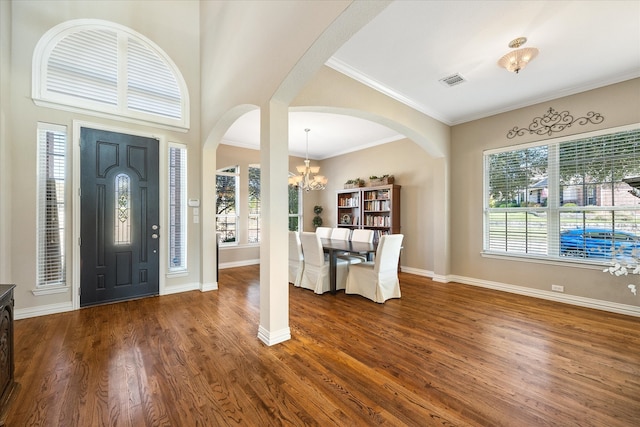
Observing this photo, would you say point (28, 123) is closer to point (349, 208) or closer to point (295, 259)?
point (295, 259)

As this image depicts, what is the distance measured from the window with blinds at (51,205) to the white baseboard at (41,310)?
260mm

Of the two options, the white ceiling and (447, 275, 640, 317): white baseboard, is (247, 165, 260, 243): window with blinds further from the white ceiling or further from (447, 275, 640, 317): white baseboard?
(447, 275, 640, 317): white baseboard

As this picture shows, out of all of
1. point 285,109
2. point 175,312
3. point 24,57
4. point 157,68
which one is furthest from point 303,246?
point 24,57

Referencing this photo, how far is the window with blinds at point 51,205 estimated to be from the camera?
326 centimetres

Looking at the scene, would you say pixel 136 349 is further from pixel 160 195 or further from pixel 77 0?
pixel 77 0

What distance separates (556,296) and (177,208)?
583 centimetres

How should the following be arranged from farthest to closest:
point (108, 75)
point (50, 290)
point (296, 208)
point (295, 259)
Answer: point (296, 208) → point (295, 259) → point (108, 75) → point (50, 290)

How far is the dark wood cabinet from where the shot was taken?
1.64 metres

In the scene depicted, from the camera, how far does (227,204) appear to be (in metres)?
6.38

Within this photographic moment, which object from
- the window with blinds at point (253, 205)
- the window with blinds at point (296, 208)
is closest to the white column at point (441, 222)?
A: the window with blinds at point (296, 208)

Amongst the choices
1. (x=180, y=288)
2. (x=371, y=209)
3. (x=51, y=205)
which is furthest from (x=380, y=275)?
(x=51, y=205)

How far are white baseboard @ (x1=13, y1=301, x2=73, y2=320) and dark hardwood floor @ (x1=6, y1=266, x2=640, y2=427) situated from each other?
15cm

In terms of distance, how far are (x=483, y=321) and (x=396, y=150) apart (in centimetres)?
397

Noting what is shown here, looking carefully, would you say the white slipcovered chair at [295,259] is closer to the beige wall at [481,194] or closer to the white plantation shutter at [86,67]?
the beige wall at [481,194]
